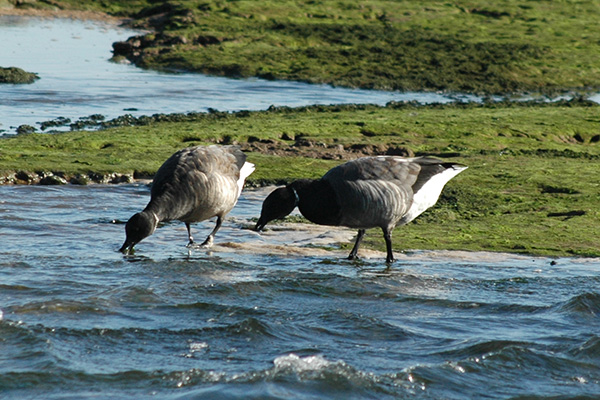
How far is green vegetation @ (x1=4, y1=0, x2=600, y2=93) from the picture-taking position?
28094mm

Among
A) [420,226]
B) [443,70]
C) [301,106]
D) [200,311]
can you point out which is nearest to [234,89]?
[301,106]

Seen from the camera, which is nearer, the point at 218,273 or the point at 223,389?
the point at 223,389

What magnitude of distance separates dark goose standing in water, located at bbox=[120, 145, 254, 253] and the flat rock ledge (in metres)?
3.14

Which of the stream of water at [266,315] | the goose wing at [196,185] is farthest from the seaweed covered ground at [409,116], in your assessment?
the goose wing at [196,185]

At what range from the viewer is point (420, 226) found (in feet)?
39.1

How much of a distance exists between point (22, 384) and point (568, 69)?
87.4 ft

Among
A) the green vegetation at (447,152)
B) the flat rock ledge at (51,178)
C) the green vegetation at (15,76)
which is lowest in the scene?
the flat rock ledge at (51,178)

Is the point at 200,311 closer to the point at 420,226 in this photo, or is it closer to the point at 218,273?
the point at 218,273

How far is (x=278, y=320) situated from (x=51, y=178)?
261 inches

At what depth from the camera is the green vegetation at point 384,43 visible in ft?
92.2

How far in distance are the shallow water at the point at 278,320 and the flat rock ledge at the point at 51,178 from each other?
1.89 metres

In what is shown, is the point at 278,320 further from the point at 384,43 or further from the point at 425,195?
the point at 384,43

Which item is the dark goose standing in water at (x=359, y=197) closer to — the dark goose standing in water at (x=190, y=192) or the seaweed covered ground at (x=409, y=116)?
the dark goose standing in water at (x=190, y=192)

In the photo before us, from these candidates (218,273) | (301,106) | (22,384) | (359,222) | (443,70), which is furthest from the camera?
(443,70)
